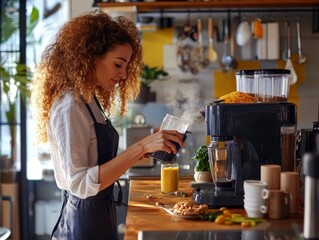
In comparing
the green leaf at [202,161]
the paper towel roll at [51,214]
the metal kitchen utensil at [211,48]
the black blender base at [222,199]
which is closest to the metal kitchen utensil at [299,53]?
the metal kitchen utensil at [211,48]

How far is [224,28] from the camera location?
196 inches

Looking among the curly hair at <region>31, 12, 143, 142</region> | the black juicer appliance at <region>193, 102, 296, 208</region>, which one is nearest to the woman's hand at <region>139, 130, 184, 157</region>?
the black juicer appliance at <region>193, 102, 296, 208</region>

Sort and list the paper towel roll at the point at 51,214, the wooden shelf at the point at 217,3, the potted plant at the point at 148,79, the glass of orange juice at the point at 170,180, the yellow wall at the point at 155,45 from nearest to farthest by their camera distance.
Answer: the glass of orange juice at the point at 170,180 → the wooden shelf at the point at 217,3 → the potted plant at the point at 148,79 → the yellow wall at the point at 155,45 → the paper towel roll at the point at 51,214

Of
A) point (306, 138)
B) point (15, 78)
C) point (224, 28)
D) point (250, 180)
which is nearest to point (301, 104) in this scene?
point (224, 28)

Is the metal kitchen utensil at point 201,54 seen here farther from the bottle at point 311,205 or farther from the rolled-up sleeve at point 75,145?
the bottle at point 311,205

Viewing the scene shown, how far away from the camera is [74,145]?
237 centimetres

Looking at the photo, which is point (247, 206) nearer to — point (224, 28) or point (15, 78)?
point (15, 78)

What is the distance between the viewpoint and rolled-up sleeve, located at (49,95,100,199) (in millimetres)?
2361

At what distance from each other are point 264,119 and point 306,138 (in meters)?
0.28

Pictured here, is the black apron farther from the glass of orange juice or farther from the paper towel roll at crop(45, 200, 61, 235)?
the paper towel roll at crop(45, 200, 61, 235)

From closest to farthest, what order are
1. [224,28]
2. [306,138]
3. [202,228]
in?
[202,228] → [306,138] → [224,28]

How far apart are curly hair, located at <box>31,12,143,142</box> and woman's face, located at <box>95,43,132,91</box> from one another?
0.02 metres

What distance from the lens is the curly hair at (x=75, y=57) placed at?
250cm

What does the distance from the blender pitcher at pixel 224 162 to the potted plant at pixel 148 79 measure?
244 cm
